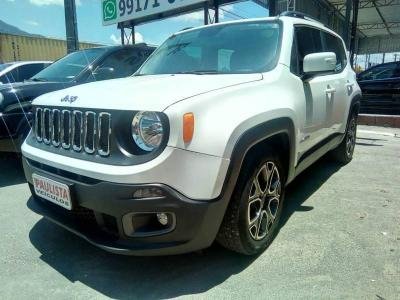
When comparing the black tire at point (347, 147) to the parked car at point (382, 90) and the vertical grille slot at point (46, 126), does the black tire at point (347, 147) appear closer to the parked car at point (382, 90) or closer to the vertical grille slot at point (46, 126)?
the vertical grille slot at point (46, 126)

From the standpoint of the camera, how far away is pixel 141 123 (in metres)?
2.34

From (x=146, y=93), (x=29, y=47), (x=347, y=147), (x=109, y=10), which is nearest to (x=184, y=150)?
(x=146, y=93)

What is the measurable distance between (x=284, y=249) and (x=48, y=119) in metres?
1.99

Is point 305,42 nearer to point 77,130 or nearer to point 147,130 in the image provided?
point 147,130

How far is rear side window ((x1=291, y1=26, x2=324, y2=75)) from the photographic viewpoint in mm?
3607

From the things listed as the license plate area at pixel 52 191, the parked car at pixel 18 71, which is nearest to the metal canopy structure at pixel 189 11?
the parked car at pixel 18 71

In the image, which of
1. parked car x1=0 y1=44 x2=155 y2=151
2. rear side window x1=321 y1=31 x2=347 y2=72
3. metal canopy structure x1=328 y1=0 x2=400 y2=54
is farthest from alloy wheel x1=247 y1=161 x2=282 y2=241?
metal canopy structure x1=328 y1=0 x2=400 y2=54

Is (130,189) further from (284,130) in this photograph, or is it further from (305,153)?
(305,153)

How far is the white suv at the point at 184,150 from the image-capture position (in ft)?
7.51

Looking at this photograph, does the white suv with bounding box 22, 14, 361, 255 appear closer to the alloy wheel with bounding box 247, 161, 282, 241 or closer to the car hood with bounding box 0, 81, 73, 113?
the alloy wheel with bounding box 247, 161, 282, 241

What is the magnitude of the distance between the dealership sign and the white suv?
379 inches

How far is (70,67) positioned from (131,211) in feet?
12.7

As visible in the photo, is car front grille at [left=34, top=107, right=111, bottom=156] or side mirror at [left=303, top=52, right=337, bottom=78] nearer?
car front grille at [left=34, top=107, right=111, bottom=156]

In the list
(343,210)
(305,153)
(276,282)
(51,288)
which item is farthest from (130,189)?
(343,210)
